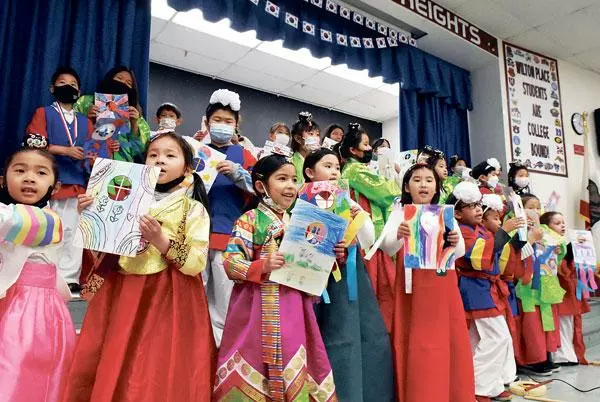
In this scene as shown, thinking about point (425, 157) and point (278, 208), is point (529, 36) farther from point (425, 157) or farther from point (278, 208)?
point (278, 208)

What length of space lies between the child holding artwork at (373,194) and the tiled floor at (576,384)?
1074 millimetres

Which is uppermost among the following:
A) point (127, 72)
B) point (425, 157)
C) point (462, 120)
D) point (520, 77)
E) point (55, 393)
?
point (520, 77)

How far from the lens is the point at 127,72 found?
2.79 metres

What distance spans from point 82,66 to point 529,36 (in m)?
4.77

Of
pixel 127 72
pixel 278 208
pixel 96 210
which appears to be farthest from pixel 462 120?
pixel 96 210

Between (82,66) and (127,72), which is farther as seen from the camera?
(82,66)

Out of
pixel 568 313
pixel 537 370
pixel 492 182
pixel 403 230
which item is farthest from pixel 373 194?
pixel 568 313

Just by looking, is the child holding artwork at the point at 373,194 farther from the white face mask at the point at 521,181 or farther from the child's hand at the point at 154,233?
the white face mask at the point at 521,181

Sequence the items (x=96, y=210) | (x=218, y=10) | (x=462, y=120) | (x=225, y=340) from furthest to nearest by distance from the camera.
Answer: (x=462, y=120), (x=218, y=10), (x=225, y=340), (x=96, y=210)

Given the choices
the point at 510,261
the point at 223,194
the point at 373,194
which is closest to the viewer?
the point at 223,194

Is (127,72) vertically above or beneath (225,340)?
above

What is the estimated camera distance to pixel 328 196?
1.63 metres

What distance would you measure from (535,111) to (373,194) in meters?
4.23

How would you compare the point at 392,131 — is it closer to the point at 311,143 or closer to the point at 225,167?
the point at 311,143
